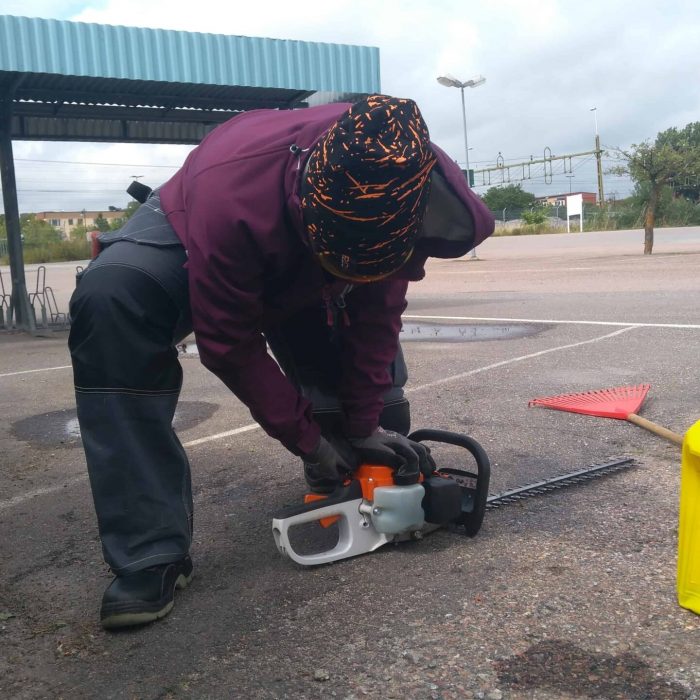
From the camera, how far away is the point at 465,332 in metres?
8.56

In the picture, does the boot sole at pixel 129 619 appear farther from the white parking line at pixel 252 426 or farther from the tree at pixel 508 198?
the tree at pixel 508 198

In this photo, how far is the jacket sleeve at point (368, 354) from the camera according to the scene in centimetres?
257

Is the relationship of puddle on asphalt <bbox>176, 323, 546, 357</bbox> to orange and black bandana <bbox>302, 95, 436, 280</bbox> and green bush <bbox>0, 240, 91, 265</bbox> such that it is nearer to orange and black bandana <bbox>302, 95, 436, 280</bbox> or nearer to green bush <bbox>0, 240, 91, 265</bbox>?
orange and black bandana <bbox>302, 95, 436, 280</bbox>

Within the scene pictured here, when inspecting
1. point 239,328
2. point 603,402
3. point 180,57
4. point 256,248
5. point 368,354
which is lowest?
point 603,402

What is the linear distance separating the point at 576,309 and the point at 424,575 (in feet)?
25.7

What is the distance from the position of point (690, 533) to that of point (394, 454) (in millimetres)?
910

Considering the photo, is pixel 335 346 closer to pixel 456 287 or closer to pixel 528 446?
pixel 528 446

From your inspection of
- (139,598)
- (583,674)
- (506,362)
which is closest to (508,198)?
(506,362)

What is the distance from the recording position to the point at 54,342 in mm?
10758

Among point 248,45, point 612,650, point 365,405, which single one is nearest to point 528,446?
point 365,405

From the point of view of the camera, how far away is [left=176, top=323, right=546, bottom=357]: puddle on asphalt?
7.94 metres

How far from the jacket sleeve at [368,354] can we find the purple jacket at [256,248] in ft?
0.05

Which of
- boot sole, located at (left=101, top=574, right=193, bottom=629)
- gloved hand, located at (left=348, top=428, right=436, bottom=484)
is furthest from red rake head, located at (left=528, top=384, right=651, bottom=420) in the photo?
boot sole, located at (left=101, top=574, right=193, bottom=629)

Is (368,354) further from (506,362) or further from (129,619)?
(506,362)
